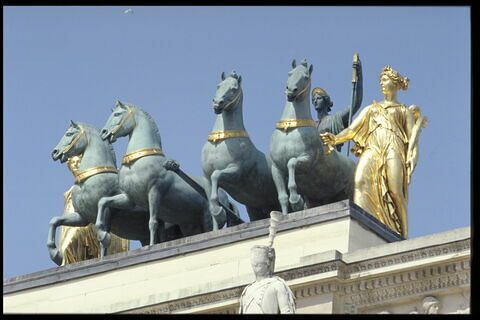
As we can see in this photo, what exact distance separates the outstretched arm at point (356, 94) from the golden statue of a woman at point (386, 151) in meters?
1.26

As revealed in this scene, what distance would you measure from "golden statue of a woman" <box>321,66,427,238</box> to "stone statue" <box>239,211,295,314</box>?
7.68 meters

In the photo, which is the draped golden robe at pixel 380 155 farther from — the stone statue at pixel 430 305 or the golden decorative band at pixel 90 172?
the golden decorative band at pixel 90 172

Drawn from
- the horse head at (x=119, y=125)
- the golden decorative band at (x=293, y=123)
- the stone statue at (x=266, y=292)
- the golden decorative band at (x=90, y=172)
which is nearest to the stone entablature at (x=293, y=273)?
the golden decorative band at (x=293, y=123)

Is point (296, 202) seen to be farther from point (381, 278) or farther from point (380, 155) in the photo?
point (381, 278)

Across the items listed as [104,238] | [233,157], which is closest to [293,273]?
[233,157]

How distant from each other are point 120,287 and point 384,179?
4.28m

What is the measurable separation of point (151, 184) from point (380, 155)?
142 inches

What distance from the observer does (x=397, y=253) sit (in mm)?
24094

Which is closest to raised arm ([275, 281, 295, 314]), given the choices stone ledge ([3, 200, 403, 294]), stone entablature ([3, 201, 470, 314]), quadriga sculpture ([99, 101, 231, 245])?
stone entablature ([3, 201, 470, 314])

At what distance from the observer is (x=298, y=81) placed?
90.3 feet

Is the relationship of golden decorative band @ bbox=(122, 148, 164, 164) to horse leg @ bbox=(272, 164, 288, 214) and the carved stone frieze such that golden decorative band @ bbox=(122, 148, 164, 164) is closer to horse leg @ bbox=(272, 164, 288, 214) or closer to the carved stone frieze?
horse leg @ bbox=(272, 164, 288, 214)

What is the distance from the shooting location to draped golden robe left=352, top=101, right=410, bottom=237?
1085 inches
